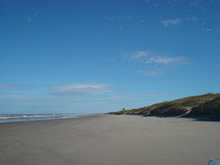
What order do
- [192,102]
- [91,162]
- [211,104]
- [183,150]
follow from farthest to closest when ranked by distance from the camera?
[192,102], [211,104], [183,150], [91,162]

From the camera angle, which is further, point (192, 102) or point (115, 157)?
point (192, 102)

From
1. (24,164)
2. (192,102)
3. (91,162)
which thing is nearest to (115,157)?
(91,162)

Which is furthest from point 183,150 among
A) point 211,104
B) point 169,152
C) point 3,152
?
point 211,104

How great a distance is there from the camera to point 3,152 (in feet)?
11.3

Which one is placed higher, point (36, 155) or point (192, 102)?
point (192, 102)

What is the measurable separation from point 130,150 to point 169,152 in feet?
2.35

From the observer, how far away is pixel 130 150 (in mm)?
3322

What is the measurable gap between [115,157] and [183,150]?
1.26 metres

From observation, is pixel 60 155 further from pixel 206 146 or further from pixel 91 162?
pixel 206 146

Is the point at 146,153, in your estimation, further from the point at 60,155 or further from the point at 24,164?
the point at 24,164

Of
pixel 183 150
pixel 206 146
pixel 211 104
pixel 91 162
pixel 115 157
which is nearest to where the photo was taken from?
pixel 91 162

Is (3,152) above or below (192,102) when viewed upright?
below

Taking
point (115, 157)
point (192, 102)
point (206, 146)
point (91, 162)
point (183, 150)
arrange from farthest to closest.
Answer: point (192, 102) < point (206, 146) < point (183, 150) < point (115, 157) < point (91, 162)

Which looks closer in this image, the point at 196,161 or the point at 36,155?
the point at 196,161
